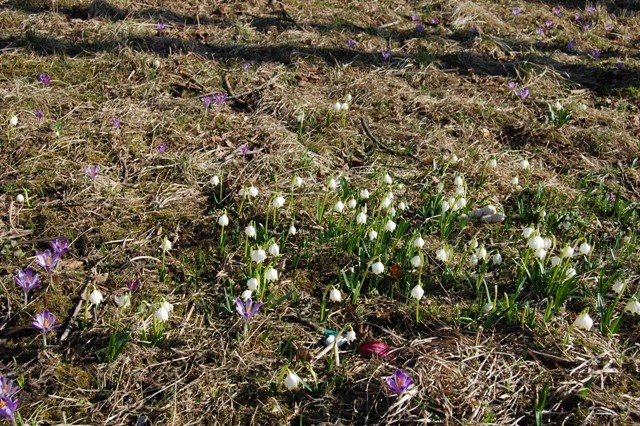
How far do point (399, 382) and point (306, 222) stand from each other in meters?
1.36

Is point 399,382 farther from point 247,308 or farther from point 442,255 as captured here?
point 442,255

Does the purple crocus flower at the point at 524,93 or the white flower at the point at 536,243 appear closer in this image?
the white flower at the point at 536,243

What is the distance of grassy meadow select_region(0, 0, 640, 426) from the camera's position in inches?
103

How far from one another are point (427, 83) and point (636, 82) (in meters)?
1.85

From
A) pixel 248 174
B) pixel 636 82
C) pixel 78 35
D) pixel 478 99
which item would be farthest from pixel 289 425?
pixel 636 82

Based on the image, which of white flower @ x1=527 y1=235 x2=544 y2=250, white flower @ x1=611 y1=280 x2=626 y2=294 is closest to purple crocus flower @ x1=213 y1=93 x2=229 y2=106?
white flower @ x1=527 y1=235 x2=544 y2=250

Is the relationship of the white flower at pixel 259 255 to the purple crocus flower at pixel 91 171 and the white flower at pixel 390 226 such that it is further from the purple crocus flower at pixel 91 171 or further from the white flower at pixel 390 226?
the purple crocus flower at pixel 91 171

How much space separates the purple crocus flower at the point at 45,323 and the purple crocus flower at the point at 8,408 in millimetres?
369

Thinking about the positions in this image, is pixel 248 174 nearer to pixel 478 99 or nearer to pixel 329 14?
pixel 478 99

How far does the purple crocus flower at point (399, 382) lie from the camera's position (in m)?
2.47

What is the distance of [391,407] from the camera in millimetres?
2484

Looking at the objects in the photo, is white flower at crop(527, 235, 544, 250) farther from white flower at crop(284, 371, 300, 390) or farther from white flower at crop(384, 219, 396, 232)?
white flower at crop(284, 371, 300, 390)

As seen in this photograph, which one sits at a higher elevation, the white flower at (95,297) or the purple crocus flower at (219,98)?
the white flower at (95,297)

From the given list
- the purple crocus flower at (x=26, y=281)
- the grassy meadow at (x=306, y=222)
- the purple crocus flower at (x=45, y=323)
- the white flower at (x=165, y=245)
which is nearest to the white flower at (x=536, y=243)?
the grassy meadow at (x=306, y=222)
